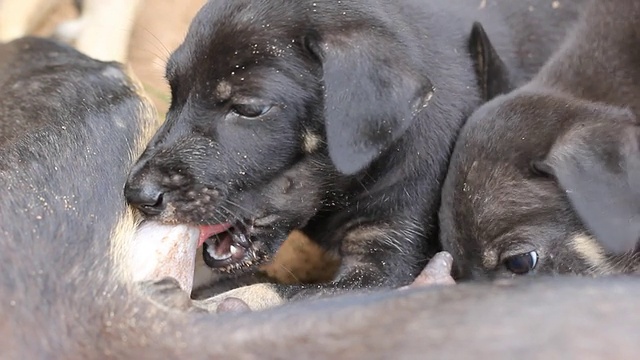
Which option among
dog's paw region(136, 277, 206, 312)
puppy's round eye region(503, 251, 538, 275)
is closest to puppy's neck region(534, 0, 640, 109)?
puppy's round eye region(503, 251, 538, 275)

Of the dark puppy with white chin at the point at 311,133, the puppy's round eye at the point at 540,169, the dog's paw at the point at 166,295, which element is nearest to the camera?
the dog's paw at the point at 166,295

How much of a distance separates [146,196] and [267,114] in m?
0.42

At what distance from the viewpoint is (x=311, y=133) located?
2.40 metres

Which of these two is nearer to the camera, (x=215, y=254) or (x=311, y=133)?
(x=311, y=133)

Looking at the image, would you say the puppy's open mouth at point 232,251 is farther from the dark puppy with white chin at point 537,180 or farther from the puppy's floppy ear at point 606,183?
the puppy's floppy ear at point 606,183

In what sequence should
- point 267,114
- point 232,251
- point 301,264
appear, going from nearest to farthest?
point 267,114
point 232,251
point 301,264

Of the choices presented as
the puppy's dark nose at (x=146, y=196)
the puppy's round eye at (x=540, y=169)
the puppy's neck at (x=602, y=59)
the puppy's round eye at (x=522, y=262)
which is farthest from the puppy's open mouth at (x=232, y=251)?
the puppy's neck at (x=602, y=59)

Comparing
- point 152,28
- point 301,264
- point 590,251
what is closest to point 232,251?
point 301,264

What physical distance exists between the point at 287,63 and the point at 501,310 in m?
1.16

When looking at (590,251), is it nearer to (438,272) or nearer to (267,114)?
(438,272)

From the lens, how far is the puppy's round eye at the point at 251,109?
7.68ft

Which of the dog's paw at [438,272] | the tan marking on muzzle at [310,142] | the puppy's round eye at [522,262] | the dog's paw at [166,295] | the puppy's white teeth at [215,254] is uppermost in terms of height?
the tan marking on muzzle at [310,142]

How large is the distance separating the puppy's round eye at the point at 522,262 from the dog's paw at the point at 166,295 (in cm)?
101

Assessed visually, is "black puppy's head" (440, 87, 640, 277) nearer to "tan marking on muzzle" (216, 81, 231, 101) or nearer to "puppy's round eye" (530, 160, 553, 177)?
"puppy's round eye" (530, 160, 553, 177)
